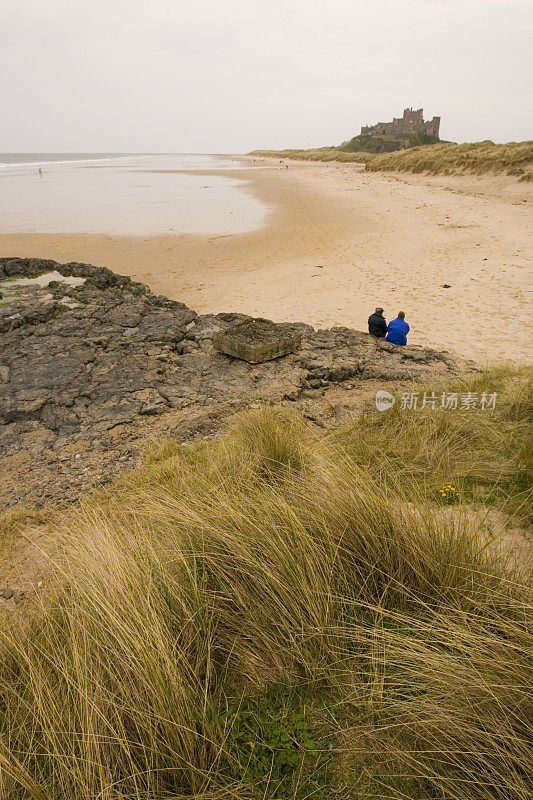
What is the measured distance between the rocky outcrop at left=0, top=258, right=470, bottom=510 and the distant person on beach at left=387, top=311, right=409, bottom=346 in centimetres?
19

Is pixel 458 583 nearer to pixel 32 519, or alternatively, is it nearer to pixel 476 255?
pixel 32 519

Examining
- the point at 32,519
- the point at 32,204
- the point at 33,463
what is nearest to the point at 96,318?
the point at 33,463

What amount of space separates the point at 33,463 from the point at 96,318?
4.81 m

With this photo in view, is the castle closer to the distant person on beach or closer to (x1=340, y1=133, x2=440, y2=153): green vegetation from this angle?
(x1=340, y1=133, x2=440, y2=153): green vegetation

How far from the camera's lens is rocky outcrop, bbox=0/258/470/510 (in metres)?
5.57

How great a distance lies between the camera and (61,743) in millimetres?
1469

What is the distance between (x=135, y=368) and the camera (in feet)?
22.1

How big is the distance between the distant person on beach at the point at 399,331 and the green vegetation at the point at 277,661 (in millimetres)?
4765

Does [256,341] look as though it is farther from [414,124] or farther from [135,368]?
[414,124]

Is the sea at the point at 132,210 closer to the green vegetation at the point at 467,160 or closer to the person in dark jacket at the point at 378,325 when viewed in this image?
the person in dark jacket at the point at 378,325

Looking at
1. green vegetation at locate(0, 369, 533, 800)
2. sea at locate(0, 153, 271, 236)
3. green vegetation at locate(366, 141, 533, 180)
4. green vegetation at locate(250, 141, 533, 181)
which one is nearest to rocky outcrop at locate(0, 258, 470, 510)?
green vegetation at locate(0, 369, 533, 800)

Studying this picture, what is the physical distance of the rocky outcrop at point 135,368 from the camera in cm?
557

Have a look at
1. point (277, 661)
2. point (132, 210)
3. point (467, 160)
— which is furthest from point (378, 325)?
point (467, 160)

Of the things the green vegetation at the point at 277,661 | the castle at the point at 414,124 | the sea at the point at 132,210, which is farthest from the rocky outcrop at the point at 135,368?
the castle at the point at 414,124
